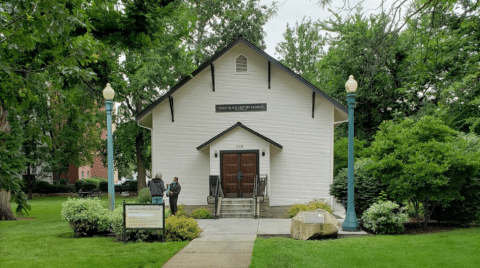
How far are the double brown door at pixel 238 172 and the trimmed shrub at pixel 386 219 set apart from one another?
7.35 metres

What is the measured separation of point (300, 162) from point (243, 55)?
5940 mm

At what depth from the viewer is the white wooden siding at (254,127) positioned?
61.0 feet

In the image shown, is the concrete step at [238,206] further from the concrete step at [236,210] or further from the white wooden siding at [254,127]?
the white wooden siding at [254,127]

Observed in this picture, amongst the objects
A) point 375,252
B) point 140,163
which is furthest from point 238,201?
point 140,163

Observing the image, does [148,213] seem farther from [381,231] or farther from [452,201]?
[452,201]

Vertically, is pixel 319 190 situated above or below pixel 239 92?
below

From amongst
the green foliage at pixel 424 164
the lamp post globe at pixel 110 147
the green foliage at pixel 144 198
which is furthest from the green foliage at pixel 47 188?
the green foliage at pixel 424 164

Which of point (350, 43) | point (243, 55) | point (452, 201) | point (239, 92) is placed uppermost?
Answer: point (350, 43)

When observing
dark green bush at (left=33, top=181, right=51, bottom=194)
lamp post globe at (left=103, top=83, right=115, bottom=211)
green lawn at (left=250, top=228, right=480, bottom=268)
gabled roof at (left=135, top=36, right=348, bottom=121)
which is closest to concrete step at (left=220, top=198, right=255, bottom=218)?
lamp post globe at (left=103, top=83, right=115, bottom=211)

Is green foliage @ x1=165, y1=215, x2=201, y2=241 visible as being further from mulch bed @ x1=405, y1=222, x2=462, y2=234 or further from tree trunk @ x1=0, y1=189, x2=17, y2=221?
tree trunk @ x1=0, y1=189, x2=17, y2=221

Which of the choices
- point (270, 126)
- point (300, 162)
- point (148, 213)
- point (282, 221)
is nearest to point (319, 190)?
point (300, 162)

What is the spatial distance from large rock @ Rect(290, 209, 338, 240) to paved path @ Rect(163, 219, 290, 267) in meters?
0.69

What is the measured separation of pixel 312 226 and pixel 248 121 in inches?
362

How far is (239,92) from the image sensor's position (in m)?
18.9
